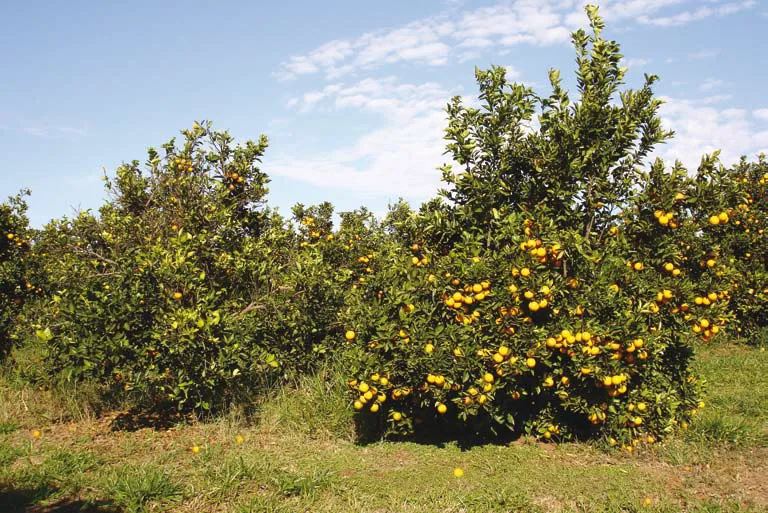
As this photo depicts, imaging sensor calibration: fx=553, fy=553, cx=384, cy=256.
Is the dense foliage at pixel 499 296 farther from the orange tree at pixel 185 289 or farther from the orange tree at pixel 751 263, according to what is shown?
the orange tree at pixel 751 263

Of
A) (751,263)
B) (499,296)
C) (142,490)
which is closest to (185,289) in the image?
(142,490)

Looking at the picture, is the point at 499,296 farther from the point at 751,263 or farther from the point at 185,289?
the point at 751,263

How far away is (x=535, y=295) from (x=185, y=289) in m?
3.45

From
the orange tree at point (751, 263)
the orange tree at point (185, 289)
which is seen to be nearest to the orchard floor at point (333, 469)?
the orange tree at point (185, 289)

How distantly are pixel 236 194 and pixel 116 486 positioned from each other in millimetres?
4362

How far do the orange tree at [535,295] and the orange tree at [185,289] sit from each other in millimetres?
1350

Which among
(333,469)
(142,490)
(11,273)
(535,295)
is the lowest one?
(333,469)

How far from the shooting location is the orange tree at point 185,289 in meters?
5.44

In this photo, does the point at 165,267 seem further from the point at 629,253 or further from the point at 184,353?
the point at 629,253

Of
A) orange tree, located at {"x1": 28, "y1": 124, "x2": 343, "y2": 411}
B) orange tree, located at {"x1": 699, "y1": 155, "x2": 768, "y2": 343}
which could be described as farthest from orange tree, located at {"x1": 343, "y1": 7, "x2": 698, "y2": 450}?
orange tree, located at {"x1": 699, "y1": 155, "x2": 768, "y2": 343}

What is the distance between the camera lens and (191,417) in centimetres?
607

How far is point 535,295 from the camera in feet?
15.0

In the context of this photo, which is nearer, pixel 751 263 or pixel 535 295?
pixel 535 295

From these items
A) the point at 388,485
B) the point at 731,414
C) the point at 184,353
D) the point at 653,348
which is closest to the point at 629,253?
the point at 653,348
